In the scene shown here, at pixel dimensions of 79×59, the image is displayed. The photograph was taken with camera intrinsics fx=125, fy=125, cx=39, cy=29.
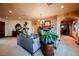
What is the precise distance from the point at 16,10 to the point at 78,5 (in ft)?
4.70

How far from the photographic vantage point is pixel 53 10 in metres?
2.91

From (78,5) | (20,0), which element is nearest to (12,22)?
(20,0)

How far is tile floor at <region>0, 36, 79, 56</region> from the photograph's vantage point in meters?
2.89

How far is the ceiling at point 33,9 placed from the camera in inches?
113

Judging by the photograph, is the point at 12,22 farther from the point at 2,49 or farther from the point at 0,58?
the point at 0,58

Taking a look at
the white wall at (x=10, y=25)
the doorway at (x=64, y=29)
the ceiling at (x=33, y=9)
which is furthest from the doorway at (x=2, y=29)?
the doorway at (x=64, y=29)

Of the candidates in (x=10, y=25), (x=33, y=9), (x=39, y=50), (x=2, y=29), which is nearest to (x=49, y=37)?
(x=39, y=50)

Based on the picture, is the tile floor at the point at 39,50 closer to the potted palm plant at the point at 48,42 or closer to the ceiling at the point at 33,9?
the potted palm plant at the point at 48,42

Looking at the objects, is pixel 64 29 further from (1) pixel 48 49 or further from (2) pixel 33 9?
(2) pixel 33 9

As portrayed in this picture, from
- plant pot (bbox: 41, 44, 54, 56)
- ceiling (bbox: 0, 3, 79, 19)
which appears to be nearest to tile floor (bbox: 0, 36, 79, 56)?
plant pot (bbox: 41, 44, 54, 56)

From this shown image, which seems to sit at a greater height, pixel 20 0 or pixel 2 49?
pixel 20 0

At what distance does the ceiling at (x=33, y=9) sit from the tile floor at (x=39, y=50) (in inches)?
23.7

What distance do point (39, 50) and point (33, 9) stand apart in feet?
3.16

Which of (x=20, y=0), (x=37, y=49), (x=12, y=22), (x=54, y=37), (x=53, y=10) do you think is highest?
(x=20, y=0)
